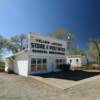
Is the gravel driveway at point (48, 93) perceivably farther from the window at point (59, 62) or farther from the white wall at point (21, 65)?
the window at point (59, 62)

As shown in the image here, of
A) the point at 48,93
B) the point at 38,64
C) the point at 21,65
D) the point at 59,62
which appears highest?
the point at 59,62

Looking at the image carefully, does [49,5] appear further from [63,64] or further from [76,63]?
[76,63]

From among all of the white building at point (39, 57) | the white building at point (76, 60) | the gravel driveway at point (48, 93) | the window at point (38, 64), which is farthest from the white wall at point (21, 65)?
the white building at point (76, 60)

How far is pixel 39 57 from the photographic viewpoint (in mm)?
21656

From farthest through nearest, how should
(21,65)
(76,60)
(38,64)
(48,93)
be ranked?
1. (76,60)
2. (21,65)
3. (38,64)
4. (48,93)

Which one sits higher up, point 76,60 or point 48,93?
point 76,60

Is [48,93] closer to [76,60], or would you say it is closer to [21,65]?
[21,65]

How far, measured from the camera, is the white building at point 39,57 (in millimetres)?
20516

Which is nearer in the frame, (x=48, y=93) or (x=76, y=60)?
(x=48, y=93)

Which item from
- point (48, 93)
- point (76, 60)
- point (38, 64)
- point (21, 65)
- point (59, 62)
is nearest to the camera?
point (48, 93)

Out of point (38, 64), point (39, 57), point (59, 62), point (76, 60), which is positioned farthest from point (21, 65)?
point (76, 60)

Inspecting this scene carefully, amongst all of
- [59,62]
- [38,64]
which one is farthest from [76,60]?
[38,64]

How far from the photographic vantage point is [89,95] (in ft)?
30.7

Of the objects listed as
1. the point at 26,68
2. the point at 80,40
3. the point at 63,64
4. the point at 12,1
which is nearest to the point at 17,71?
the point at 26,68
